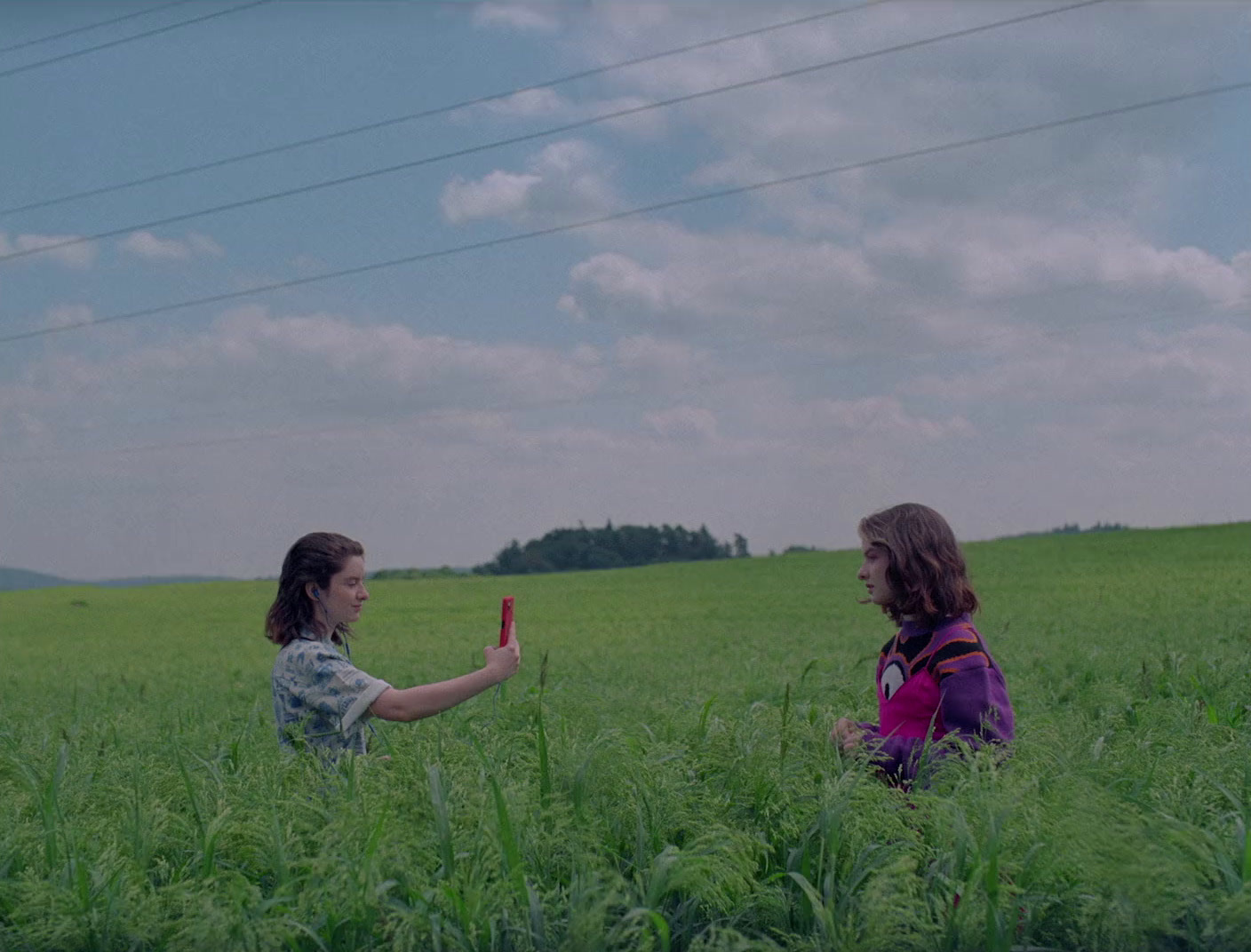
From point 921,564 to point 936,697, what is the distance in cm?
50

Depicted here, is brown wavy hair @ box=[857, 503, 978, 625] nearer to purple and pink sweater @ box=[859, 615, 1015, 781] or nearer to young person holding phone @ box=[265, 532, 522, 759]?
purple and pink sweater @ box=[859, 615, 1015, 781]

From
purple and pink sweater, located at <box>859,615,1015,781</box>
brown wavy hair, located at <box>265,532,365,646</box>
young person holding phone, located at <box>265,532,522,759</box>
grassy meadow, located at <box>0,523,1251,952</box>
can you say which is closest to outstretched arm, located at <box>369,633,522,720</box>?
young person holding phone, located at <box>265,532,522,759</box>

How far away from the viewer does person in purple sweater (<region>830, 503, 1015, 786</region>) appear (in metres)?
4.09

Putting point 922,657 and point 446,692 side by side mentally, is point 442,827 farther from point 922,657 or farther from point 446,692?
point 922,657

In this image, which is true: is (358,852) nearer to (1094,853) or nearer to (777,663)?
(1094,853)

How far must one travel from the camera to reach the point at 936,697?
4.18 metres

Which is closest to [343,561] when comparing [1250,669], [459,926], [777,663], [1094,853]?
[459,926]

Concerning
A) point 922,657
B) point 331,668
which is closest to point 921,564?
point 922,657

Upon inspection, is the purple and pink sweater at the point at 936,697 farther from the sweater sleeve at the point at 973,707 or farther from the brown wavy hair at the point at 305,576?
the brown wavy hair at the point at 305,576

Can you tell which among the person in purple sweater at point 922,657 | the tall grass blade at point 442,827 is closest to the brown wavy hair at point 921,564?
the person in purple sweater at point 922,657

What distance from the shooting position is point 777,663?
15.4 metres

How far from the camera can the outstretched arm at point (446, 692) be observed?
4129mm

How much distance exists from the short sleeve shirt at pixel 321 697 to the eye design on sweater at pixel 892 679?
75.9 inches

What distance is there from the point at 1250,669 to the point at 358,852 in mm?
8163
